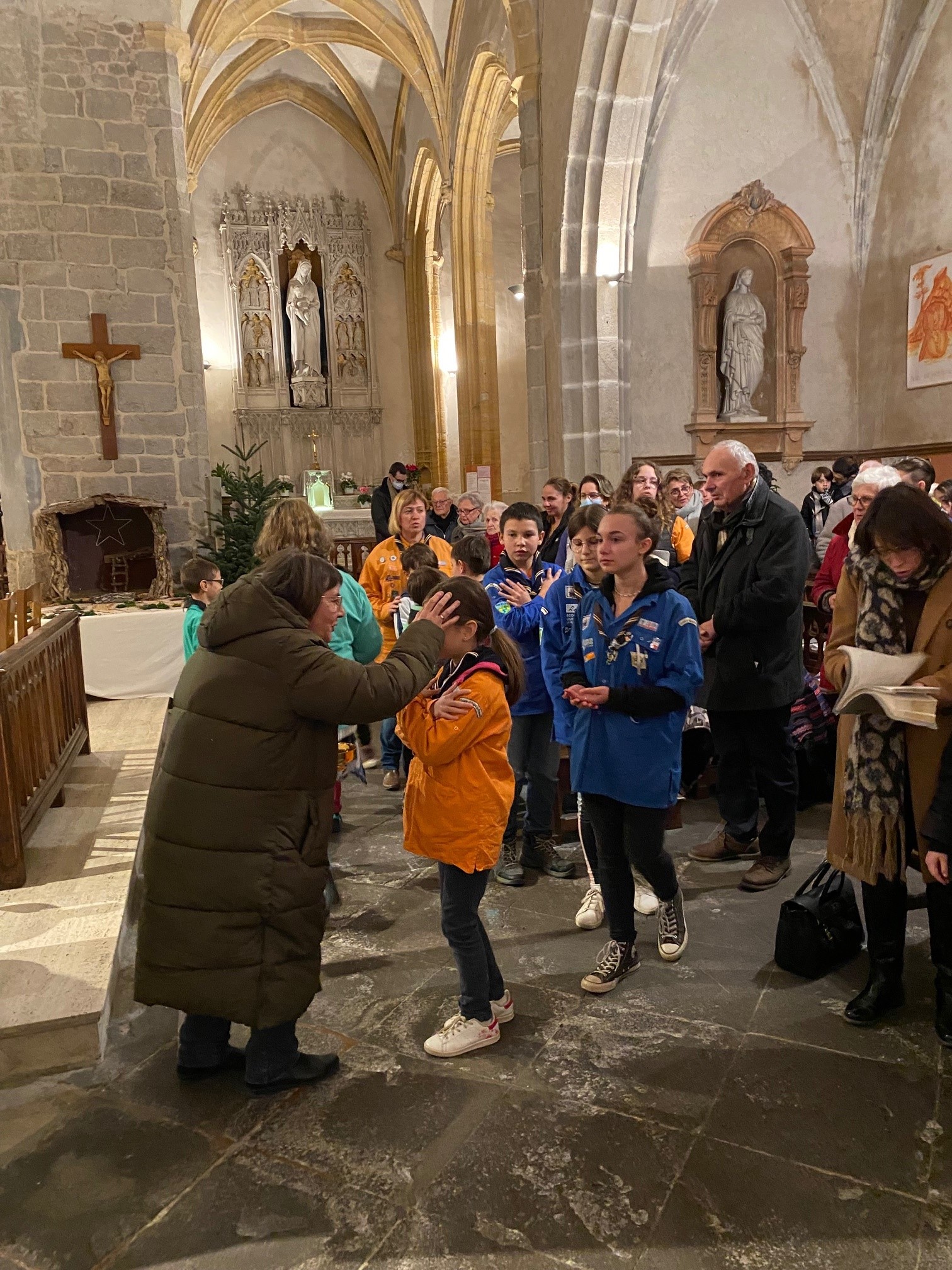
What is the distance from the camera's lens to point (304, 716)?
7.41 ft

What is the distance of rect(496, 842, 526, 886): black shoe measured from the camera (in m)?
3.80

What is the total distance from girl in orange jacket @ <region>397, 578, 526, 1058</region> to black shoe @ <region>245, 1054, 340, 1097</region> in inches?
11.3

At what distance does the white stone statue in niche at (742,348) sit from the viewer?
33.9 feet

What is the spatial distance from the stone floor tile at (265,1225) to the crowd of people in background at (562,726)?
347 mm

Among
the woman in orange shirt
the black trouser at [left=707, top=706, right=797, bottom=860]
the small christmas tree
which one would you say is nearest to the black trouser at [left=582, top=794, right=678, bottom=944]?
the black trouser at [left=707, top=706, right=797, bottom=860]

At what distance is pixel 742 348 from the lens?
34.2ft

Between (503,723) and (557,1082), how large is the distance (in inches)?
39.1

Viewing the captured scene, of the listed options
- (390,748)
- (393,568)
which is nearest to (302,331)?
(393,568)

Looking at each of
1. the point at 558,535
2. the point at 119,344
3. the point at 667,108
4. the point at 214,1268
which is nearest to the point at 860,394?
the point at 667,108

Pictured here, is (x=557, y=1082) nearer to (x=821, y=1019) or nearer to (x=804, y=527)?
(x=821, y=1019)

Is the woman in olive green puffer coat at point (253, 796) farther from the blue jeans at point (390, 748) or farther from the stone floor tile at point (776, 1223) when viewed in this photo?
the blue jeans at point (390, 748)

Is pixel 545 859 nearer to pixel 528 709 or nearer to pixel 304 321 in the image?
pixel 528 709

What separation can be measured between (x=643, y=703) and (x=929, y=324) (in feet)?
29.9

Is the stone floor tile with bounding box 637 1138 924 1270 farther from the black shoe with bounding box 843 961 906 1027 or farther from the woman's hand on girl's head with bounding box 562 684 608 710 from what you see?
the woman's hand on girl's head with bounding box 562 684 608 710
